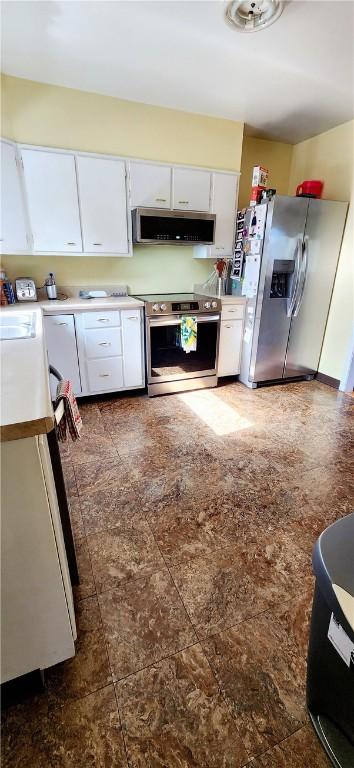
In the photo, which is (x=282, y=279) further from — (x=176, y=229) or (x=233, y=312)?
(x=176, y=229)

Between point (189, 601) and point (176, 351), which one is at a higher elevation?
point (176, 351)

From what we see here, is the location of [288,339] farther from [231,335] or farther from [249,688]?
[249,688]

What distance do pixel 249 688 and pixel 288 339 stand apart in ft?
9.57

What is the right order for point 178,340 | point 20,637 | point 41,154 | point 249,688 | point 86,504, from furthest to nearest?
point 178,340 < point 41,154 < point 86,504 < point 249,688 < point 20,637

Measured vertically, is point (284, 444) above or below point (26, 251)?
below

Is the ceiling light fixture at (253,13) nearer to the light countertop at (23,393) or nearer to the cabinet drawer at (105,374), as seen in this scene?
the light countertop at (23,393)

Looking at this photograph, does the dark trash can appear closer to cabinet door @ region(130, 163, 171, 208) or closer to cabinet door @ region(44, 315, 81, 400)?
cabinet door @ region(44, 315, 81, 400)

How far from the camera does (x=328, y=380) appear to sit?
140 inches

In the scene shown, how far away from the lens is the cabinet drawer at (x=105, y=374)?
2.93m

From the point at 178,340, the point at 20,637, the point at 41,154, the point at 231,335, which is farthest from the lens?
the point at 231,335

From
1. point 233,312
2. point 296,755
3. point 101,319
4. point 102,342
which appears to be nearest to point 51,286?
point 101,319

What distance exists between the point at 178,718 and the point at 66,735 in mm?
321

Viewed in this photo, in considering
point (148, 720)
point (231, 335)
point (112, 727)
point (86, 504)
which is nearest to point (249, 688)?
point (148, 720)

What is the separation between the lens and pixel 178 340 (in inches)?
120
